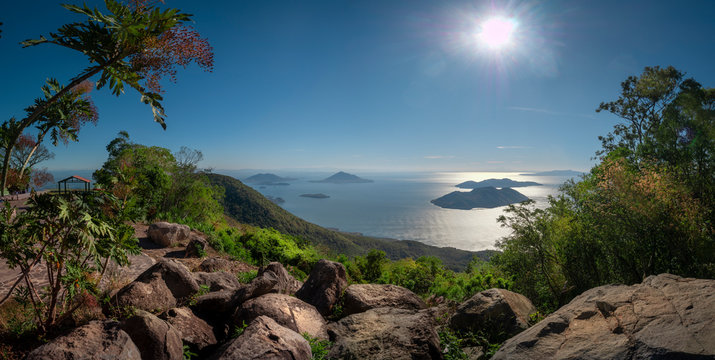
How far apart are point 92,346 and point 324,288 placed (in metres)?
4.43

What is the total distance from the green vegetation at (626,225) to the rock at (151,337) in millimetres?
10104

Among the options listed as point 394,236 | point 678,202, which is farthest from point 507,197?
point 678,202

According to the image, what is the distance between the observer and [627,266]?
8.30 metres

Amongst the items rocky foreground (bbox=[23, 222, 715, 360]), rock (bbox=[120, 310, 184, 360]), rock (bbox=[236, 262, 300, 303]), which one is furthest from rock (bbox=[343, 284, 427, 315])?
rock (bbox=[120, 310, 184, 360])

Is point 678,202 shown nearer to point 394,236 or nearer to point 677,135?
point 677,135

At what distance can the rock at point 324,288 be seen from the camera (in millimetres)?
6699

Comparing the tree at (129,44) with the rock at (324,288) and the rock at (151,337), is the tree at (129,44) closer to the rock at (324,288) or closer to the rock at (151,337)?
the rock at (151,337)

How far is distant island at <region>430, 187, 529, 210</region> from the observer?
144m

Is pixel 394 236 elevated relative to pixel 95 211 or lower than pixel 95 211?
lower

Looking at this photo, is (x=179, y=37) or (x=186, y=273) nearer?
(x=179, y=37)

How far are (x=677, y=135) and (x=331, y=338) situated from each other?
1948 centimetres

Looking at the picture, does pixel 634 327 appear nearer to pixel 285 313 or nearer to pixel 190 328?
pixel 285 313

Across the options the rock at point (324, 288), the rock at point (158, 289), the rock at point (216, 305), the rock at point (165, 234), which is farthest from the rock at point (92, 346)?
the rock at point (165, 234)

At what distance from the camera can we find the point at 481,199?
495 ft
